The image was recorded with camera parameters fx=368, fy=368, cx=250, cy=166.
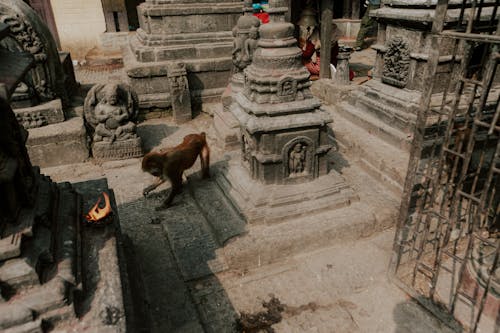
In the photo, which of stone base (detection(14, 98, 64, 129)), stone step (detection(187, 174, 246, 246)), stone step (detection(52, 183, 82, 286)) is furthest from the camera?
stone base (detection(14, 98, 64, 129))

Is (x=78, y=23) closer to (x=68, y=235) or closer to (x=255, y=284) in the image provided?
(x=68, y=235)

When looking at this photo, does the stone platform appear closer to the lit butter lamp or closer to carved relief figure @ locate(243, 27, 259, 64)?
the lit butter lamp

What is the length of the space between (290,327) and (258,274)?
84cm

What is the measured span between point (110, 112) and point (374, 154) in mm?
4909

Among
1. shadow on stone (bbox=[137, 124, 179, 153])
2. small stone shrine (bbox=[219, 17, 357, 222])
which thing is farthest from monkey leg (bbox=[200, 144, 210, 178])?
shadow on stone (bbox=[137, 124, 179, 153])

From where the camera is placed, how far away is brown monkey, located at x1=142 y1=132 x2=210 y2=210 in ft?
17.5

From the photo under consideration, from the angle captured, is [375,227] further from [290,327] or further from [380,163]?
[290,327]

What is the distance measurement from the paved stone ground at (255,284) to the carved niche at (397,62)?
2296mm

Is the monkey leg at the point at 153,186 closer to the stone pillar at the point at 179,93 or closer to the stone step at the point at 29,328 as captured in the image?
the stone step at the point at 29,328

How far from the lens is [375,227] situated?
5.00 meters

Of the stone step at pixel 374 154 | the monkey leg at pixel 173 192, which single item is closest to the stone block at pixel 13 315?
the monkey leg at pixel 173 192

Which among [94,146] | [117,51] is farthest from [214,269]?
[117,51]

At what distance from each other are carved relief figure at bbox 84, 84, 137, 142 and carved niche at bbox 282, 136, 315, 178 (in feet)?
11.8

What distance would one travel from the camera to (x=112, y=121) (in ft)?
23.2
